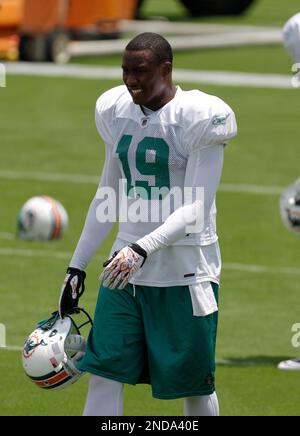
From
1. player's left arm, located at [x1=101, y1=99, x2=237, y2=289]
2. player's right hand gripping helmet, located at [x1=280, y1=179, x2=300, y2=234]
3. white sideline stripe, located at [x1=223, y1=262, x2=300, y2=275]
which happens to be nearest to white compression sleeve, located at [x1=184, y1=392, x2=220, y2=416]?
player's left arm, located at [x1=101, y1=99, x2=237, y2=289]

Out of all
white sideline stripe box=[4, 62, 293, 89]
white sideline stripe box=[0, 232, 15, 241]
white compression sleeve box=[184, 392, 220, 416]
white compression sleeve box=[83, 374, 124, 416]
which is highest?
white compression sleeve box=[83, 374, 124, 416]

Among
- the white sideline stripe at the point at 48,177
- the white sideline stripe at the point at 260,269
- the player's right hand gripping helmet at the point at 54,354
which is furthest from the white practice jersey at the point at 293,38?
the white sideline stripe at the point at 48,177

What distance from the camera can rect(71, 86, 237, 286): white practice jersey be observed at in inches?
262

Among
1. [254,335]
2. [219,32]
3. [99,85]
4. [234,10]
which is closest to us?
[254,335]

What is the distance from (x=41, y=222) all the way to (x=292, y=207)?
170 inches

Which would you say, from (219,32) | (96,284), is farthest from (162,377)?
(219,32)

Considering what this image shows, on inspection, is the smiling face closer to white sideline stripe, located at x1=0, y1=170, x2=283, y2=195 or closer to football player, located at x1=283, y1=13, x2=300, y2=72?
football player, located at x1=283, y1=13, x2=300, y2=72

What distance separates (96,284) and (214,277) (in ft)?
15.5

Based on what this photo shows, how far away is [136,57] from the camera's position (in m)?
6.61

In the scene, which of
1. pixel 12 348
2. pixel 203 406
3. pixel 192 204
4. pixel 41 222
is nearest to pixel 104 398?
pixel 203 406

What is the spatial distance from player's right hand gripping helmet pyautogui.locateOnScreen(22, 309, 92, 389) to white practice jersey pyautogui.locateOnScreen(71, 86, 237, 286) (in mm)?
457
